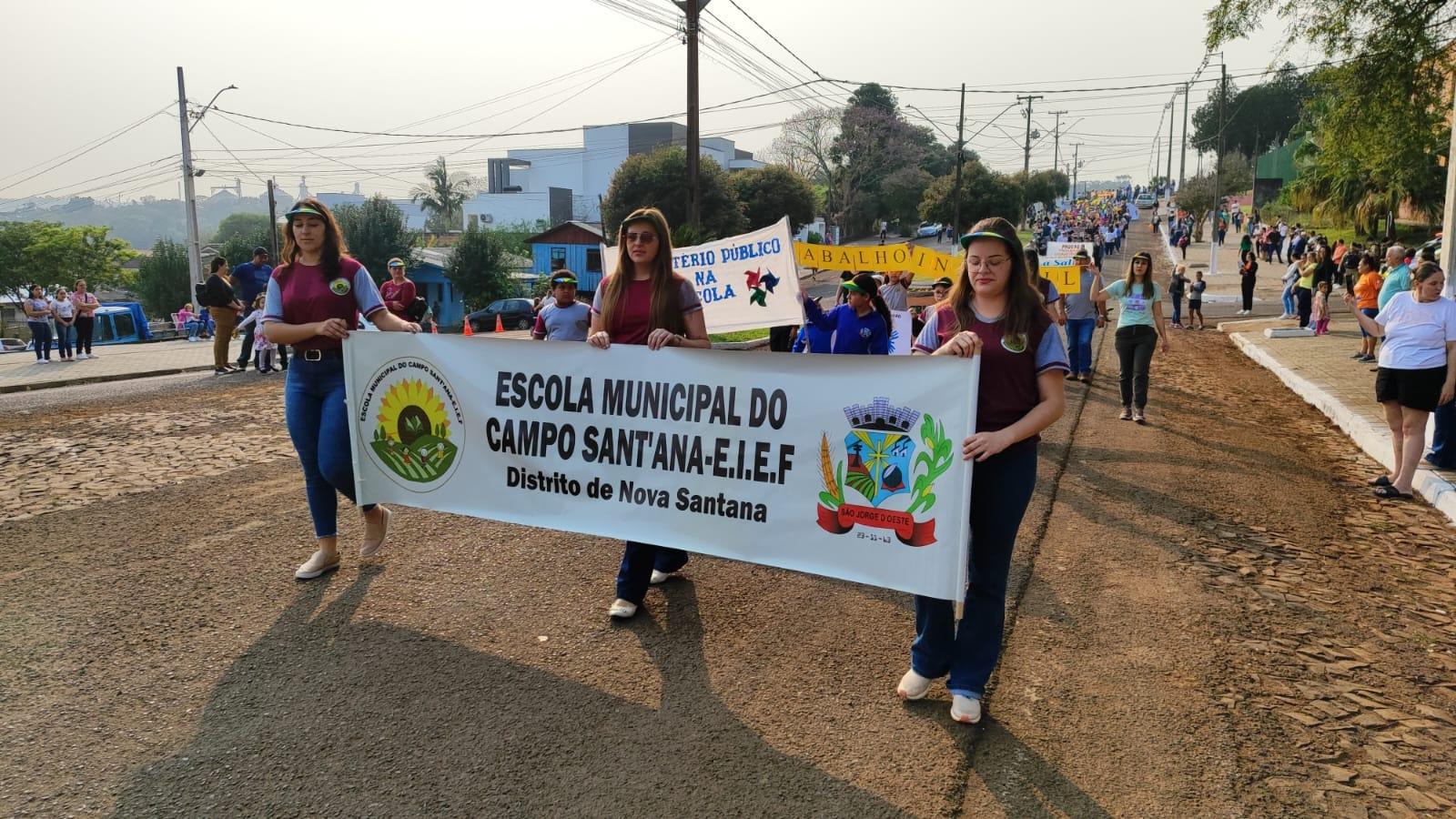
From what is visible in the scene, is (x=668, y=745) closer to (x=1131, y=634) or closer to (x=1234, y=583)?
(x=1131, y=634)

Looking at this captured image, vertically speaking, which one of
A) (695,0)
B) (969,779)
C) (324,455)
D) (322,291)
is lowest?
(969,779)

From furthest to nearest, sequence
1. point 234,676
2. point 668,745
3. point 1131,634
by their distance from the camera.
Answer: point 1131,634, point 234,676, point 668,745

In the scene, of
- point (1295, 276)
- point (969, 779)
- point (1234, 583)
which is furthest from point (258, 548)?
point (1295, 276)

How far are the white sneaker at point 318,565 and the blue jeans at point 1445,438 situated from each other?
8.13 m

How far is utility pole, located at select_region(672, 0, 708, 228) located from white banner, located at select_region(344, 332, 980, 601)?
17729 mm

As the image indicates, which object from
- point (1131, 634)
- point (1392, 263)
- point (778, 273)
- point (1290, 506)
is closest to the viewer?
point (1131, 634)

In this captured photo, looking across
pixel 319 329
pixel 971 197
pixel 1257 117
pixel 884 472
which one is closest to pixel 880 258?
pixel 319 329

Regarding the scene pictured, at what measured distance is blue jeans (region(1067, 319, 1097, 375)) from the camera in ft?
41.1

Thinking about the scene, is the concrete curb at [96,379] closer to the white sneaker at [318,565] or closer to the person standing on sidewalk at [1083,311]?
the white sneaker at [318,565]

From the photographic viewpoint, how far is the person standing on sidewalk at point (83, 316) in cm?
1700

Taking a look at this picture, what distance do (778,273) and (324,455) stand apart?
627cm

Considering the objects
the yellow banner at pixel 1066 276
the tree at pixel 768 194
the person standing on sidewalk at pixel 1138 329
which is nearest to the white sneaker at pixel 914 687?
the person standing on sidewalk at pixel 1138 329

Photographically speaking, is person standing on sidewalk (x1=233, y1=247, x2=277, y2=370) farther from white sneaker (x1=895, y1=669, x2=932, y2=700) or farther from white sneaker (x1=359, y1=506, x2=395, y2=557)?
white sneaker (x1=895, y1=669, x2=932, y2=700)

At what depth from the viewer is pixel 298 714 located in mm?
3561
